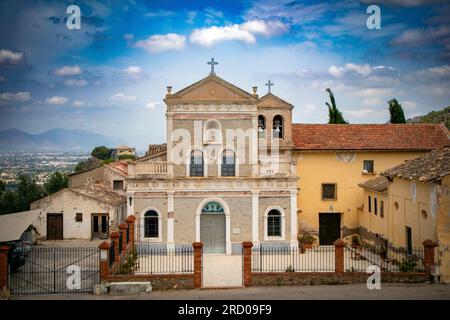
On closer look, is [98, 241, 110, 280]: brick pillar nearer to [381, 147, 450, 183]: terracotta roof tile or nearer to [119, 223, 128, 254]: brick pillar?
[119, 223, 128, 254]: brick pillar

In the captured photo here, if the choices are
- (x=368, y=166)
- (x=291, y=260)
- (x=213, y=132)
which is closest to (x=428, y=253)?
(x=291, y=260)

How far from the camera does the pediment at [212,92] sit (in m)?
27.6

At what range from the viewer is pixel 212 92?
27781 millimetres

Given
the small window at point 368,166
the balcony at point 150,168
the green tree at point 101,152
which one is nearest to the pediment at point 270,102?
the small window at point 368,166

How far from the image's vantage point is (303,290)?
63.2ft

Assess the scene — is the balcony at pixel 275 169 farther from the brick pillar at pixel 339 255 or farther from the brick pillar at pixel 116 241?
the brick pillar at pixel 116 241

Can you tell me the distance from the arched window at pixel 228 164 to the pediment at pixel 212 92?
3.02m

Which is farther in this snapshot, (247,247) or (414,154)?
(414,154)

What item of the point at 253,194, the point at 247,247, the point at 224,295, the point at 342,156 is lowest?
the point at 224,295

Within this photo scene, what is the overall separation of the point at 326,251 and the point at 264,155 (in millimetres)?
6739

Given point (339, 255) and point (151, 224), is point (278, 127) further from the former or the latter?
point (339, 255)

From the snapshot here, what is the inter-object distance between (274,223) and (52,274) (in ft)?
39.1
